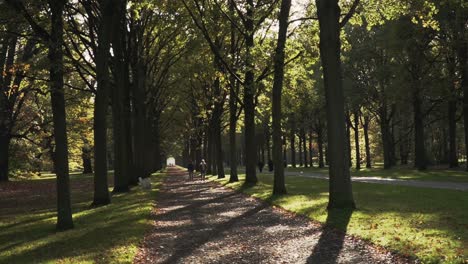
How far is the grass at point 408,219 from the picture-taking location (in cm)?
830

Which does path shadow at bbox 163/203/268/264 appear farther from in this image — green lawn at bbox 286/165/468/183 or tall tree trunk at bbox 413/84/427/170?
tall tree trunk at bbox 413/84/427/170

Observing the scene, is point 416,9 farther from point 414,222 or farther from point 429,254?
point 429,254

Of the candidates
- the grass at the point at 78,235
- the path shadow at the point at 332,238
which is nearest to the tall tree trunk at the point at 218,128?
the grass at the point at 78,235

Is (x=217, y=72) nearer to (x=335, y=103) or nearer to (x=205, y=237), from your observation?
(x=335, y=103)

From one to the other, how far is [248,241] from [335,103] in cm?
536

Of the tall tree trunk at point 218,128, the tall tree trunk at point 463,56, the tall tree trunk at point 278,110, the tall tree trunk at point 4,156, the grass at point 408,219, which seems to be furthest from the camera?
the tall tree trunk at point 4,156

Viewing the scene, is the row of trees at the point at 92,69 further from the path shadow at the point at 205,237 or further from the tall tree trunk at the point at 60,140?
the path shadow at the point at 205,237

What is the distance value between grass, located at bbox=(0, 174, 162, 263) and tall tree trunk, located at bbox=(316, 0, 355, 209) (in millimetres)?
5456

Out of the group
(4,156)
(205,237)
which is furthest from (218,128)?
(205,237)

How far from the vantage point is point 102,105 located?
15.7 m

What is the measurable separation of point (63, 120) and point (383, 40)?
32.9 meters

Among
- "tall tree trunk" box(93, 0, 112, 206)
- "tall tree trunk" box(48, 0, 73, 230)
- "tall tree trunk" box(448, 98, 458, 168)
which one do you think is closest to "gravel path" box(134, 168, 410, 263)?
"tall tree trunk" box(48, 0, 73, 230)

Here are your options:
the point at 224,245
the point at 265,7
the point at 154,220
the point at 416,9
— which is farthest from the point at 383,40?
the point at 224,245

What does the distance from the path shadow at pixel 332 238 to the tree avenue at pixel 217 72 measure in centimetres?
93
